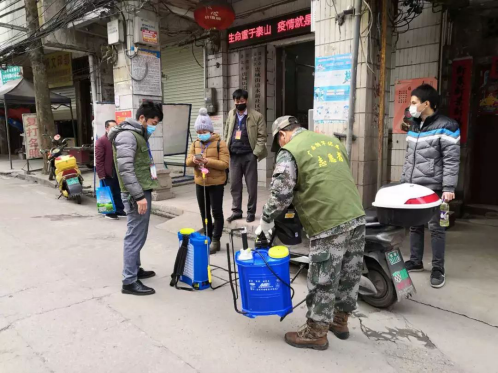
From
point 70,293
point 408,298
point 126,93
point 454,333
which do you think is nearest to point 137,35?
point 126,93

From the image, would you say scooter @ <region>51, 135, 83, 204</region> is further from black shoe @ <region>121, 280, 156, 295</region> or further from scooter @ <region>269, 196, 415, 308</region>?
scooter @ <region>269, 196, 415, 308</region>

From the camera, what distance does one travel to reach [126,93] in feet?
25.9

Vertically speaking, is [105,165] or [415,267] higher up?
[105,165]

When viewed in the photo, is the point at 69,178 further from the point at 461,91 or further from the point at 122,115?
the point at 461,91

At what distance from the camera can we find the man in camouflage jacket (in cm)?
270

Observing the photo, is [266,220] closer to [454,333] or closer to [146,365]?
[146,365]

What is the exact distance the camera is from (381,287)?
3.44 metres

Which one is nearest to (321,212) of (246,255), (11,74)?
(246,255)

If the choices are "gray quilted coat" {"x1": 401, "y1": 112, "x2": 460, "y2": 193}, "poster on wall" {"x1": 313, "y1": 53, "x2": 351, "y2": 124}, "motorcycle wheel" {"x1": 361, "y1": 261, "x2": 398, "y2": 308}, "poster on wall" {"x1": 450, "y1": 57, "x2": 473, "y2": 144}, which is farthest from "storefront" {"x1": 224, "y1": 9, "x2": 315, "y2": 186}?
"motorcycle wheel" {"x1": 361, "y1": 261, "x2": 398, "y2": 308}

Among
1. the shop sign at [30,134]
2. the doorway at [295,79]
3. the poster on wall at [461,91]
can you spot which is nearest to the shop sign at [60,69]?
the shop sign at [30,134]

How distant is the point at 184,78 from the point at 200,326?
9058 millimetres

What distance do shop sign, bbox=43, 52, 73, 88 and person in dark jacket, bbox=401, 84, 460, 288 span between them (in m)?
15.1

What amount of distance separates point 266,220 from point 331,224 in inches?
18.4

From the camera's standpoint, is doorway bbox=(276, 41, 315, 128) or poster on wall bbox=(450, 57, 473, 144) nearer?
poster on wall bbox=(450, 57, 473, 144)
